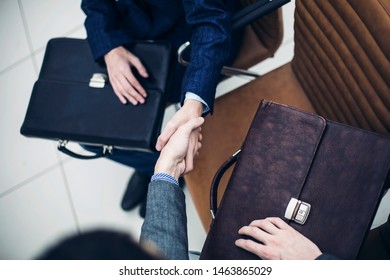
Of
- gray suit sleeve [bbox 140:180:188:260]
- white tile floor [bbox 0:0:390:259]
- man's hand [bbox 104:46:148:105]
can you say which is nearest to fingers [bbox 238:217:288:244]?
gray suit sleeve [bbox 140:180:188:260]

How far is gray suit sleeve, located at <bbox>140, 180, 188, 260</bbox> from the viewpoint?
823 mm

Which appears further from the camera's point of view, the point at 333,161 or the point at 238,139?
the point at 238,139

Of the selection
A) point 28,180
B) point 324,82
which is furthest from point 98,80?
point 28,180

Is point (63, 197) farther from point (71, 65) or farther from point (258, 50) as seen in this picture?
point (258, 50)

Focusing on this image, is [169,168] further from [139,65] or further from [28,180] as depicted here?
[28,180]

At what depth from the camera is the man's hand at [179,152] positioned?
3.22ft

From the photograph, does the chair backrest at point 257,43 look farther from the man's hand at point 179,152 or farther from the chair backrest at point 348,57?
the man's hand at point 179,152

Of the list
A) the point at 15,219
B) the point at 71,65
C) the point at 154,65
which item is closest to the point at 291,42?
the point at 154,65

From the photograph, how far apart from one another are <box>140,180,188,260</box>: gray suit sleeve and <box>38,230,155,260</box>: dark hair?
31 centimetres

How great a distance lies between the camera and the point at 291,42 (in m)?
1.84

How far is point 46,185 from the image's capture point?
187cm

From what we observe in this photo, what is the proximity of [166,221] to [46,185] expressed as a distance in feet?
3.96

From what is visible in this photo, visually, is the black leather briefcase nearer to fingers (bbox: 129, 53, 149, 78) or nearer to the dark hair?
fingers (bbox: 129, 53, 149, 78)
